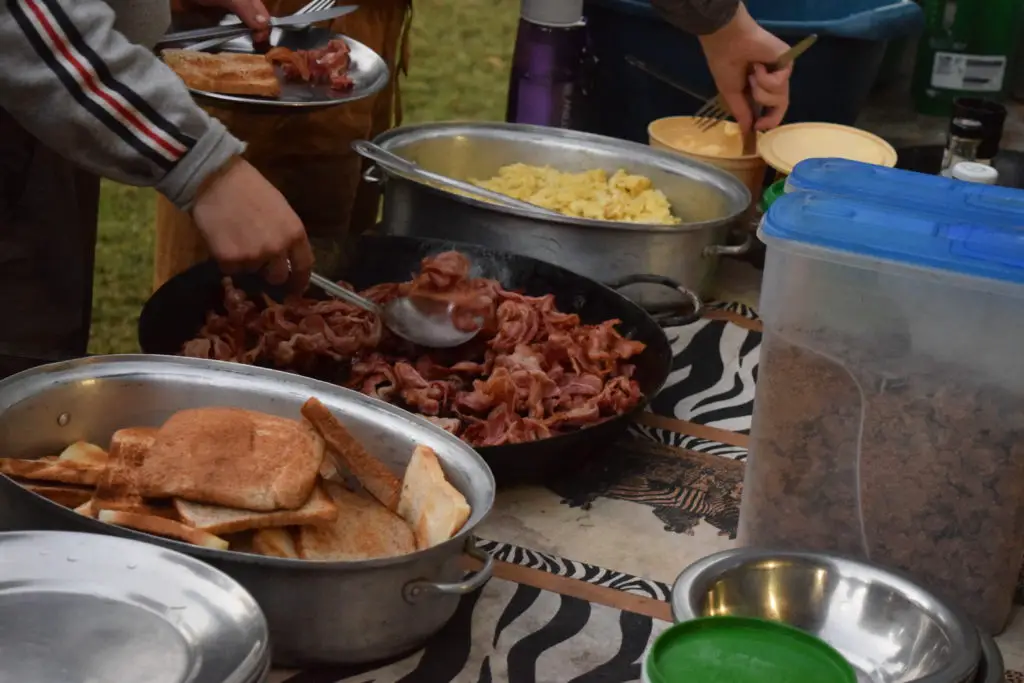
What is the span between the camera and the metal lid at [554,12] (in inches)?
94.7

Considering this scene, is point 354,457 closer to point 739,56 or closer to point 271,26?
point 271,26

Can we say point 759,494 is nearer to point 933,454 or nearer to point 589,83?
point 933,454

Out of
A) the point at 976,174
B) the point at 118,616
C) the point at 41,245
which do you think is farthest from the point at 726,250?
the point at 118,616

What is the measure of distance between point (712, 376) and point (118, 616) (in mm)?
1062

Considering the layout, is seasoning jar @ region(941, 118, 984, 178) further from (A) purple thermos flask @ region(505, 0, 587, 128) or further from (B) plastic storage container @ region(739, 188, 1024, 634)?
(B) plastic storage container @ region(739, 188, 1024, 634)

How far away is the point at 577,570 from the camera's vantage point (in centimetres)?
125

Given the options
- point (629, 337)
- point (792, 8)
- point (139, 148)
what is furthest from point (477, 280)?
point (792, 8)

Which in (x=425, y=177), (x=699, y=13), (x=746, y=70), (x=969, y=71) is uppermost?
(x=699, y=13)

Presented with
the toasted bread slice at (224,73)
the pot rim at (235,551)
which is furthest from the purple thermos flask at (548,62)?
the pot rim at (235,551)

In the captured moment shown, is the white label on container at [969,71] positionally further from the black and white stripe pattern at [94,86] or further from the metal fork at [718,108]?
the black and white stripe pattern at [94,86]

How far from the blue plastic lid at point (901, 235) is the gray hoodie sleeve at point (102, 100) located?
0.64m

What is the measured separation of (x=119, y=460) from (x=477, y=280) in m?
0.69

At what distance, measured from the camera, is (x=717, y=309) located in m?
2.02

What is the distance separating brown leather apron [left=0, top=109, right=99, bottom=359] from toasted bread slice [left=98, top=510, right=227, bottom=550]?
892mm
